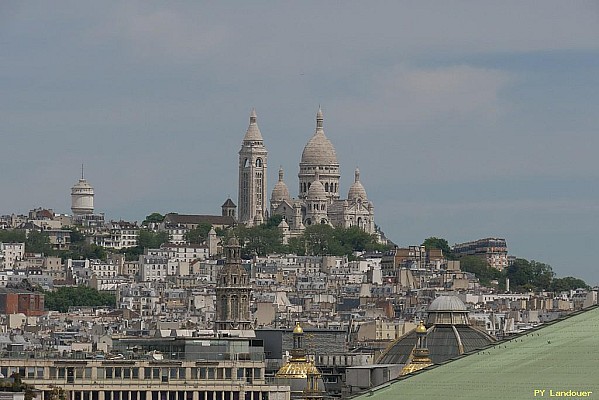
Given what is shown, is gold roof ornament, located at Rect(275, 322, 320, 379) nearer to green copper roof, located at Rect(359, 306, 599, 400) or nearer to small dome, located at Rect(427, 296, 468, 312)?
green copper roof, located at Rect(359, 306, 599, 400)

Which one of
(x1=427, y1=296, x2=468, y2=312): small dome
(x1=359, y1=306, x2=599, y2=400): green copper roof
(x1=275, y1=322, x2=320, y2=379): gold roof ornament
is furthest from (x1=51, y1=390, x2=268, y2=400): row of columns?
(x1=427, y1=296, x2=468, y2=312): small dome

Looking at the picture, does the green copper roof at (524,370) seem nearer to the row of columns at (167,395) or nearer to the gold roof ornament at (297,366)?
the row of columns at (167,395)

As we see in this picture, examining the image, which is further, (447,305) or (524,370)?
(447,305)

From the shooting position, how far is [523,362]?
9281 centimetres

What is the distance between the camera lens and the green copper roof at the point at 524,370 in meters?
87.9

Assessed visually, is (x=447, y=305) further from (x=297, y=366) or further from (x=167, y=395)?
(x=167, y=395)

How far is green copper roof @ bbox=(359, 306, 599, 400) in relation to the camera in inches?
3460

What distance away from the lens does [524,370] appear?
91000 mm

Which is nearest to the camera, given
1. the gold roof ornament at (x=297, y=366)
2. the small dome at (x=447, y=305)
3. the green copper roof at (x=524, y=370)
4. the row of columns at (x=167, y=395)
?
the green copper roof at (x=524, y=370)

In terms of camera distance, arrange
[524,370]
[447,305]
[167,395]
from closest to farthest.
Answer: [524,370] → [167,395] → [447,305]

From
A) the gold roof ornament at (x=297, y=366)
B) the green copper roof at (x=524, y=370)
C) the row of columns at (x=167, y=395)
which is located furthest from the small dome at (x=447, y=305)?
the green copper roof at (x=524, y=370)

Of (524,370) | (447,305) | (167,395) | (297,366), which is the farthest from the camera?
(447,305)

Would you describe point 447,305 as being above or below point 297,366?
above

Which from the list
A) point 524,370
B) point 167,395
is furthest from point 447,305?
point 524,370
